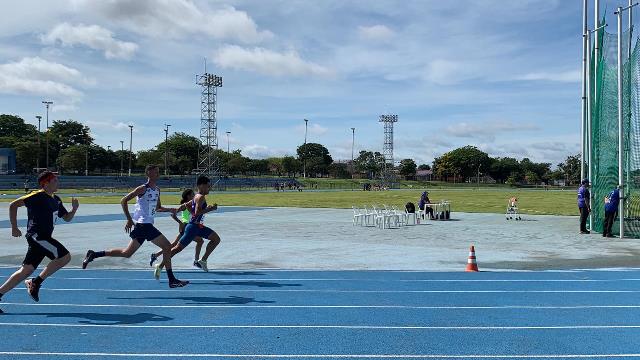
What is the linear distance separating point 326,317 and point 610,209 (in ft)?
40.3

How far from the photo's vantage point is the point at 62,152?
10175 centimetres

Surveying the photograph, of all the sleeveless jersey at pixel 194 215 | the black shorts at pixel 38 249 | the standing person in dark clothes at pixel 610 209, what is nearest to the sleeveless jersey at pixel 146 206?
the sleeveless jersey at pixel 194 215

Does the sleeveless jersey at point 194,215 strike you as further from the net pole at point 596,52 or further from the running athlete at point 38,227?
the net pole at point 596,52

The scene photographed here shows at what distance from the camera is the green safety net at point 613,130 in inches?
658

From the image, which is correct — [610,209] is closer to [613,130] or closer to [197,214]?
[613,130]

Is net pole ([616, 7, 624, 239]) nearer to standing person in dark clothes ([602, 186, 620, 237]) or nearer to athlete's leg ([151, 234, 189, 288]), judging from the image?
standing person in dark clothes ([602, 186, 620, 237])

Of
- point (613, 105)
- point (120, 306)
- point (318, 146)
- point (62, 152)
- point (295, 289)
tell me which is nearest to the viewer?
point (120, 306)

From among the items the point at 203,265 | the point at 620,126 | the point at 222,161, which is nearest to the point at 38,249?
the point at 203,265

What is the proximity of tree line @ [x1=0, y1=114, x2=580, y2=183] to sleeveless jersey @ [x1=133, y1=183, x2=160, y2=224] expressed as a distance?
69547mm

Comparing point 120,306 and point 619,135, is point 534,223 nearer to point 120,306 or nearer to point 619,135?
point 619,135

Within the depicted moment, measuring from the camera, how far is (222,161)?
131 m

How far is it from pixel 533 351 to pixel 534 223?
16695mm

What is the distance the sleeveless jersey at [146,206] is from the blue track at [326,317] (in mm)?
1030

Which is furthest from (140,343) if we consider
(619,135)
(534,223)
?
(534,223)
